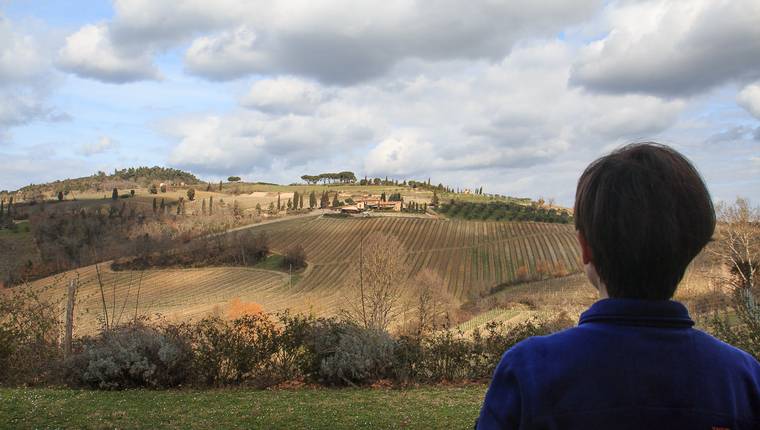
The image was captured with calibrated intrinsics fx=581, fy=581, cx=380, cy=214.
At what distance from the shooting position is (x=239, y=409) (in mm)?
10273

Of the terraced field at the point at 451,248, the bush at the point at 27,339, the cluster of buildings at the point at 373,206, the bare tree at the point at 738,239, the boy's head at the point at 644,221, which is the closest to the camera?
the boy's head at the point at 644,221

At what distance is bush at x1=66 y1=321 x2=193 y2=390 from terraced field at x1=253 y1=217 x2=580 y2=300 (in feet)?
145

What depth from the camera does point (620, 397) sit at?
1397mm

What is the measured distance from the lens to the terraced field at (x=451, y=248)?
62.1m

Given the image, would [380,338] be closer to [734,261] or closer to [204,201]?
[734,261]

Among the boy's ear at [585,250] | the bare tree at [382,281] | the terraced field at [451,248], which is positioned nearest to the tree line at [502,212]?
the terraced field at [451,248]

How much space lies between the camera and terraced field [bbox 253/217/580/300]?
62062 millimetres

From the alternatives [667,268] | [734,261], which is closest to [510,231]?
[734,261]

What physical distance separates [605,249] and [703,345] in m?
0.34

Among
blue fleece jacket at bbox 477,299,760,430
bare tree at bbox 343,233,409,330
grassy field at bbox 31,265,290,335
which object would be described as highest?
blue fleece jacket at bbox 477,299,760,430

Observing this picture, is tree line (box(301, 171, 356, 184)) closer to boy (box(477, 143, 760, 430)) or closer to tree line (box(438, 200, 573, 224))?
tree line (box(438, 200, 573, 224))

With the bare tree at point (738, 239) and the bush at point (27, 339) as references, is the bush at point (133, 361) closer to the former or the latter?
the bush at point (27, 339)

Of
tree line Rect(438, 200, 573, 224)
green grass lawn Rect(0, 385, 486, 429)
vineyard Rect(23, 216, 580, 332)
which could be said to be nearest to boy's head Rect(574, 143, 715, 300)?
green grass lawn Rect(0, 385, 486, 429)

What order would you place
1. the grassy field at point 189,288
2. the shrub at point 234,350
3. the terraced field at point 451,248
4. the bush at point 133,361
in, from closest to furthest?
the bush at point 133,361 → the shrub at point 234,350 → the grassy field at point 189,288 → the terraced field at point 451,248
